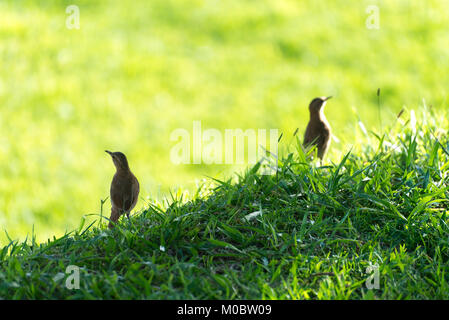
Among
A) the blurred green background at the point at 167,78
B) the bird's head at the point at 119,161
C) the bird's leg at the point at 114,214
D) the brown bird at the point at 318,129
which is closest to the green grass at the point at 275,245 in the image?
the bird's leg at the point at 114,214

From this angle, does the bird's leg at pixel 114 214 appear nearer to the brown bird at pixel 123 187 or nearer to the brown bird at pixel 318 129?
the brown bird at pixel 123 187

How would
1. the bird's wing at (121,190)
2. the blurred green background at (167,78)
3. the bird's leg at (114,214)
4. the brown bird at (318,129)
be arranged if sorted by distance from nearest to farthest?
the bird's wing at (121,190)
the bird's leg at (114,214)
the brown bird at (318,129)
the blurred green background at (167,78)

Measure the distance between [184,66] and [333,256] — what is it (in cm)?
711

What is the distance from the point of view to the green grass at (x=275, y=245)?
3.20m

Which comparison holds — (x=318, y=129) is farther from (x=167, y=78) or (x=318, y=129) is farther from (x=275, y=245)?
(x=167, y=78)

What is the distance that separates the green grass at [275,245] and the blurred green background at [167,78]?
6.63ft

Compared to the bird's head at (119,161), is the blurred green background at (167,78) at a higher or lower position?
higher

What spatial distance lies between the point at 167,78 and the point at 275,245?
6661mm

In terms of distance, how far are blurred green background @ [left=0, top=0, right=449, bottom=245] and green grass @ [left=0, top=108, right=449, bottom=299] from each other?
6.63ft

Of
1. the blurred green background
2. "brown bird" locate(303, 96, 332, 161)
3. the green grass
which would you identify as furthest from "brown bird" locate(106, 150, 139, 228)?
the blurred green background

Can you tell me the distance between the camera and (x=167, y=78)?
9820mm

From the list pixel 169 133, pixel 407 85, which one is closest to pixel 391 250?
pixel 169 133

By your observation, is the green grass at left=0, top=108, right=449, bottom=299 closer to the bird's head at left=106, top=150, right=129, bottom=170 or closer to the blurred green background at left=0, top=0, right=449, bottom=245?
the bird's head at left=106, top=150, right=129, bottom=170

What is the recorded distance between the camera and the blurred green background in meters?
7.56
